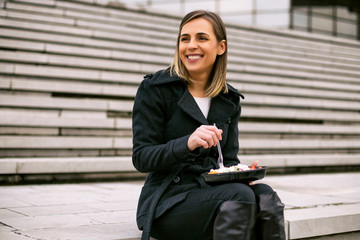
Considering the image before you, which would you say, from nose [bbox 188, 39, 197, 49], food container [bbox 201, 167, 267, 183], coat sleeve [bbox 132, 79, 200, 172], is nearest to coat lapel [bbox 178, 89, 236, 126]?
coat sleeve [bbox 132, 79, 200, 172]

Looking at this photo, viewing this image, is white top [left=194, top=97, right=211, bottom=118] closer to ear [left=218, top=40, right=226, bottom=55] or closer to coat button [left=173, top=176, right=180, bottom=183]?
ear [left=218, top=40, right=226, bottom=55]

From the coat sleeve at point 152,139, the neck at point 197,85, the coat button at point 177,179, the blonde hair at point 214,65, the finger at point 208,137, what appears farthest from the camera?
the neck at point 197,85

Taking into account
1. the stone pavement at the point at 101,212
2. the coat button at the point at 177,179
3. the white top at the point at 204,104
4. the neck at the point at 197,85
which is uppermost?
the neck at the point at 197,85

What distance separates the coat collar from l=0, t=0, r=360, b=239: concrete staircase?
0.82m

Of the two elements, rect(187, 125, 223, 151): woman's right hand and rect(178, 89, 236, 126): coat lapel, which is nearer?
rect(187, 125, 223, 151): woman's right hand

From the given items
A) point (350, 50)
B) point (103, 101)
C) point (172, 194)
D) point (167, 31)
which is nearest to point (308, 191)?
point (172, 194)

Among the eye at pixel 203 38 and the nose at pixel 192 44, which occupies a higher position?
the eye at pixel 203 38

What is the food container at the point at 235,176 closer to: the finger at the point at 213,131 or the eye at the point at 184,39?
the finger at the point at 213,131

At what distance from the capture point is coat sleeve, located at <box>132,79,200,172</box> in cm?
184

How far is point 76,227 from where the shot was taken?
7.70 feet

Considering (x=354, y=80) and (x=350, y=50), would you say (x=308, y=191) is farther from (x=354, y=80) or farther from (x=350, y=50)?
(x=350, y=50)

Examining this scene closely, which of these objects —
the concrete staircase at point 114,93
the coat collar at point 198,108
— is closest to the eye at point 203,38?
the coat collar at point 198,108

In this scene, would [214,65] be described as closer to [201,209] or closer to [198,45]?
[198,45]

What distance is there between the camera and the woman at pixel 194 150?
177 cm
